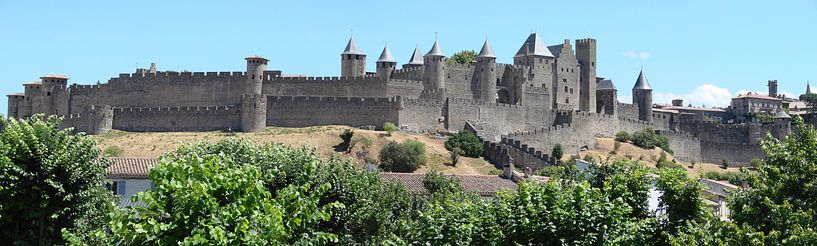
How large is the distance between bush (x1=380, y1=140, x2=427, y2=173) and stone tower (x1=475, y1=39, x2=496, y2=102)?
59.5 ft

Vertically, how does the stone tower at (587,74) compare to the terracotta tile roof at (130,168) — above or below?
above

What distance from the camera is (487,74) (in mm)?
84500

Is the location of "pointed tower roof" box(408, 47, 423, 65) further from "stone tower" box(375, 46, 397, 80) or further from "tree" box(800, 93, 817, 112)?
"tree" box(800, 93, 817, 112)

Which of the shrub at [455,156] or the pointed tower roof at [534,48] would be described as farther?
the pointed tower roof at [534,48]

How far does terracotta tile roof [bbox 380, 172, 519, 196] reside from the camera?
45125mm

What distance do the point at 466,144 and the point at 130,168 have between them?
31410mm

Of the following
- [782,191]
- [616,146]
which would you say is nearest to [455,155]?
[616,146]

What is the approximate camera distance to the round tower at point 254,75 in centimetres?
8006

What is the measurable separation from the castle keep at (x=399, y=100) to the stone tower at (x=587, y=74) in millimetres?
89

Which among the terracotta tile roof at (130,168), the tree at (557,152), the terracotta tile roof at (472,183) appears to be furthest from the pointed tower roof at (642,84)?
the terracotta tile roof at (130,168)

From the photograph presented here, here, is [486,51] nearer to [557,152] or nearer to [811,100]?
[557,152]

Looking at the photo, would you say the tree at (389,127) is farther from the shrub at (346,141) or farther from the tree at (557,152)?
A: the tree at (557,152)

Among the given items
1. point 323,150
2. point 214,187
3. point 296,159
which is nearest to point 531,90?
point 323,150

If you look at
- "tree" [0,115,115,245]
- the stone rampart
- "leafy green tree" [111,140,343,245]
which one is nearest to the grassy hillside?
the stone rampart
